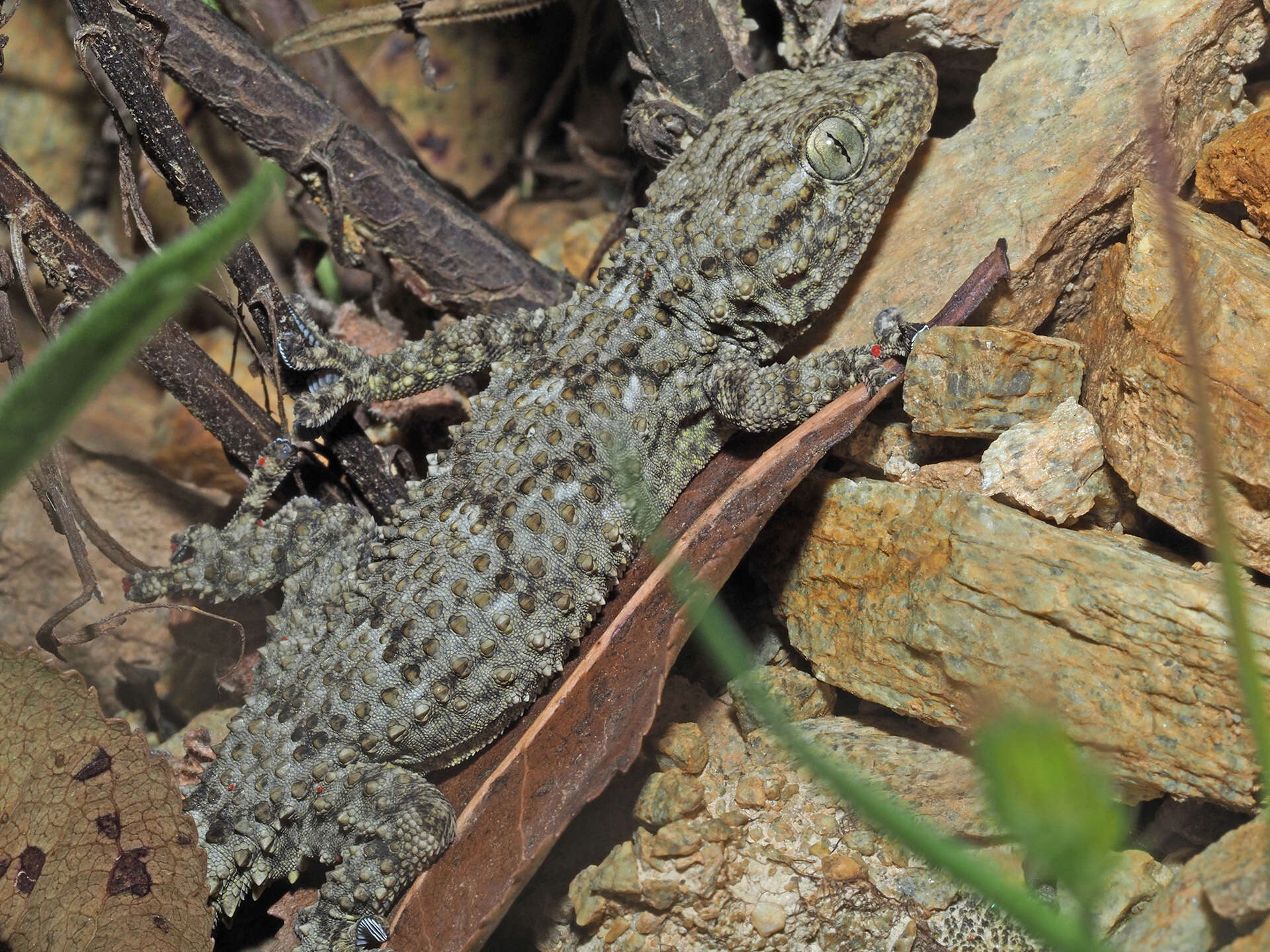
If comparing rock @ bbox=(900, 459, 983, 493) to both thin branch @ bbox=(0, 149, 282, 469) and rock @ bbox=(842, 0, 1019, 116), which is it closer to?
rock @ bbox=(842, 0, 1019, 116)

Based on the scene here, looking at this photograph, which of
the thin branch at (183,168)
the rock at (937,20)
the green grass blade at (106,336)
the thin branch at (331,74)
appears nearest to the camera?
the green grass blade at (106,336)

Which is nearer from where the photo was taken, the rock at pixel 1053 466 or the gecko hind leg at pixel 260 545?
the rock at pixel 1053 466

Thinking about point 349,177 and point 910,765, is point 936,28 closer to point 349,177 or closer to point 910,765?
point 349,177

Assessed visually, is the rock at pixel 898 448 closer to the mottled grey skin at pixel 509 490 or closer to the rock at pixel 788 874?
the mottled grey skin at pixel 509 490

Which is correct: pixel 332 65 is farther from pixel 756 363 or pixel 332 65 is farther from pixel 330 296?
pixel 756 363

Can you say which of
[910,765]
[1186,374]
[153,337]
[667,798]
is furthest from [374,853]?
[1186,374]

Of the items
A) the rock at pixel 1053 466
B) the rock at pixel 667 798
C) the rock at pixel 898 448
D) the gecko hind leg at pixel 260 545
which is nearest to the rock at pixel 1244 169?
the rock at pixel 1053 466
